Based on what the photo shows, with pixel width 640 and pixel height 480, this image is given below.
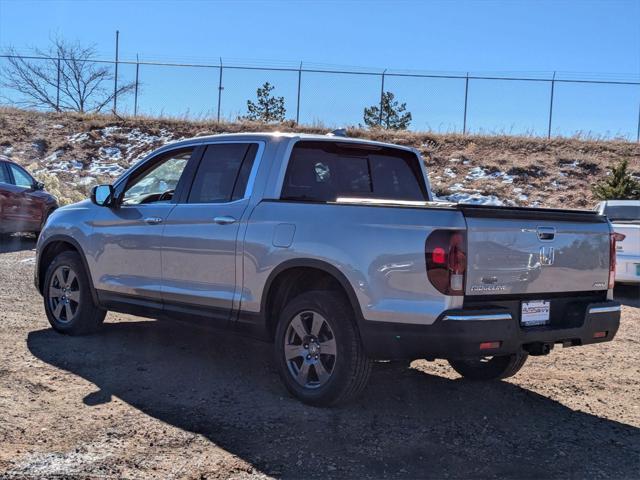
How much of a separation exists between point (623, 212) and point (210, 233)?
8241mm

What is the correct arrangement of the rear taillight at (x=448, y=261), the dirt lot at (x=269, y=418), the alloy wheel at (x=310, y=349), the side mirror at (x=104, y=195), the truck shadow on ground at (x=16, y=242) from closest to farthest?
1. the dirt lot at (x=269, y=418)
2. the rear taillight at (x=448, y=261)
3. the alloy wheel at (x=310, y=349)
4. the side mirror at (x=104, y=195)
5. the truck shadow on ground at (x=16, y=242)

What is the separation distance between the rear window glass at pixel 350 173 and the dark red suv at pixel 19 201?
982 cm

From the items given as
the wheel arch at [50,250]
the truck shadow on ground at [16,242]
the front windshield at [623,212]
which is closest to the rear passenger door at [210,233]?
the wheel arch at [50,250]

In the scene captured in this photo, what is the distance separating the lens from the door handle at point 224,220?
546 centimetres

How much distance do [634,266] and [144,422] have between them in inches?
306

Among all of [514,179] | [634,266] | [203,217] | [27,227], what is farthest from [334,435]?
[514,179]

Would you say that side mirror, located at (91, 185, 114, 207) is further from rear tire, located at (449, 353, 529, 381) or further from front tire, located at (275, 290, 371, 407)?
rear tire, located at (449, 353, 529, 381)

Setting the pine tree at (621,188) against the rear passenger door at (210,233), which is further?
the pine tree at (621,188)

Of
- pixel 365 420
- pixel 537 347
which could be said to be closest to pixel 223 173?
pixel 365 420

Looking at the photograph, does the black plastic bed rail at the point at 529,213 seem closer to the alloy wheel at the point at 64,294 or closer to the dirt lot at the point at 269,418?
the dirt lot at the point at 269,418

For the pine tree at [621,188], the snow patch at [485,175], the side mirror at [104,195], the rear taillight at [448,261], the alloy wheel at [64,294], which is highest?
the snow patch at [485,175]

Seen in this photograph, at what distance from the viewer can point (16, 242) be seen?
14914mm

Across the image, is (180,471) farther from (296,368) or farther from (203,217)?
(203,217)

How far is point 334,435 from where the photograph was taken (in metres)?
4.43
